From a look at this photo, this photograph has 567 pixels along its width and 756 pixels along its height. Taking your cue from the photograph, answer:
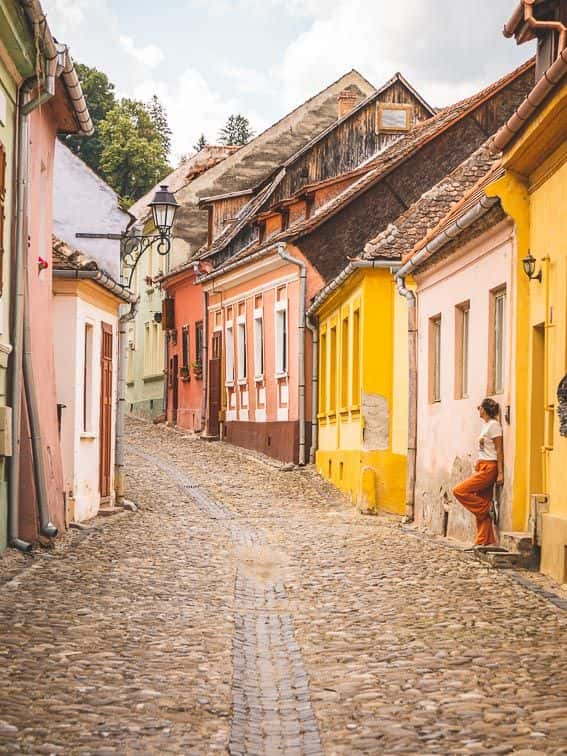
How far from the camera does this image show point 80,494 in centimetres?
1975

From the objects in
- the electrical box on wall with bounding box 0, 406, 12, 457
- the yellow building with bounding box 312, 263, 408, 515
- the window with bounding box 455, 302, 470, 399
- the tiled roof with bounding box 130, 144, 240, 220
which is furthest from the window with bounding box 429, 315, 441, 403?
the tiled roof with bounding box 130, 144, 240, 220

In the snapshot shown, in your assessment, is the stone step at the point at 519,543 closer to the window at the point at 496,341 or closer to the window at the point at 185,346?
the window at the point at 496,341

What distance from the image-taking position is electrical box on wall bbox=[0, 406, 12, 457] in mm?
14023

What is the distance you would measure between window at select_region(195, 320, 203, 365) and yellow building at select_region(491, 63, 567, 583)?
27.5m

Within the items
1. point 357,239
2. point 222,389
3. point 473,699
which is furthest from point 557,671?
point 222,389

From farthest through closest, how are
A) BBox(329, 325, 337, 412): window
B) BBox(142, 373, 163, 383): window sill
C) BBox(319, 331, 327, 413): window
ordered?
1. BBox(142, 373, 163, 383): window sill
2. BBox(319, 331, 327, 413): window
3. BBox(329, 325, 337, 412): window

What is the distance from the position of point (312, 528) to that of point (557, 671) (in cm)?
1113

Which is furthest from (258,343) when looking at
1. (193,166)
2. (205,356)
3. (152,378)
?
(193,166)

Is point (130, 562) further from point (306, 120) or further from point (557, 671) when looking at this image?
point (306, 120)

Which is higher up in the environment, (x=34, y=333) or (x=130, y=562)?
(x=34, y=333)

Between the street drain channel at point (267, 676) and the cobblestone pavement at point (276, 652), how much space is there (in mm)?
20

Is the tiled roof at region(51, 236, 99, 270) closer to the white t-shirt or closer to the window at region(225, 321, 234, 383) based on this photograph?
the white t-shirt

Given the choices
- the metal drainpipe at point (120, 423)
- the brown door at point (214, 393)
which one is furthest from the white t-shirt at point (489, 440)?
the brown door at point (214, 393)

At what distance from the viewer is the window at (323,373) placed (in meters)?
30.6
